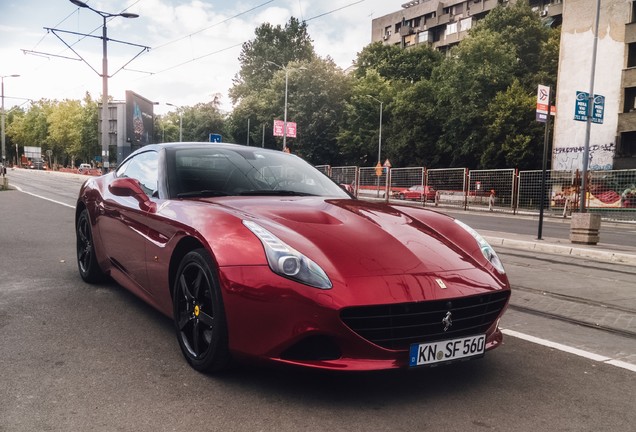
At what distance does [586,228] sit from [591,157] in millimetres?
21911

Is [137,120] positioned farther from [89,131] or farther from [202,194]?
[89,131]

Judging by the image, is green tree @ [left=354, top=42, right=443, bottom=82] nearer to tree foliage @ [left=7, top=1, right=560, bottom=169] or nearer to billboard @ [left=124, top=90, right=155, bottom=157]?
tree foliage @ [left=7, top=1, right=560, bottom=169]

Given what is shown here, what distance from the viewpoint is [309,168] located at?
4602 mm

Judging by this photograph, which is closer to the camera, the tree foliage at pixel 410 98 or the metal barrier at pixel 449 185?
the metal barrier at pixel 449 185

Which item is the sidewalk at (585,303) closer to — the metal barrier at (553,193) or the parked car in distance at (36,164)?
the metal barrier at (553,193)

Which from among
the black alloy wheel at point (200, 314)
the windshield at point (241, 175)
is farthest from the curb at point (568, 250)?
the black alloy wheel at point (200, 314)

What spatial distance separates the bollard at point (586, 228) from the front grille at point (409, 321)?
984 centimetres

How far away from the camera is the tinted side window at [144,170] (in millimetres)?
4105

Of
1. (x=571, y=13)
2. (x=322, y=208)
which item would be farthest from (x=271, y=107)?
(x=322, y=208)

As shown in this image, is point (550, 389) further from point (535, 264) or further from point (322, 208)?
point (535, 264)

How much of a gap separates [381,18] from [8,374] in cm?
7333

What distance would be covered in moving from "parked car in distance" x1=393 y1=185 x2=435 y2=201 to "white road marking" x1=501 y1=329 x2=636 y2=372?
1018 inches

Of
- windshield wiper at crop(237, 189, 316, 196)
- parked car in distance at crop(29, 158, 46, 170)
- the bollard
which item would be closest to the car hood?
windshield wiper at crop(237, 189, 316, 196)

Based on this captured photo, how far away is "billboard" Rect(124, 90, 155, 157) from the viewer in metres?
33.3
